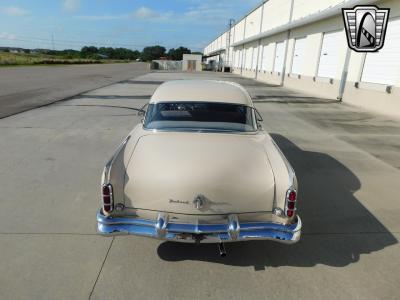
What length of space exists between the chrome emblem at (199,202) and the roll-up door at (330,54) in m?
17.2

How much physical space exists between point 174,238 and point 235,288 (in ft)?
2.39

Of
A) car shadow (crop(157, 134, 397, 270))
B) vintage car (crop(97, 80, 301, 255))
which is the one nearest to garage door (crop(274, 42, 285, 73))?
car shadow (crop(157, 134, 397, 270))

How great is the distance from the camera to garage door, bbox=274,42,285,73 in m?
28.3

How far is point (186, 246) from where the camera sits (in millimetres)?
3510

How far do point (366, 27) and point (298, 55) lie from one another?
9.49 metres

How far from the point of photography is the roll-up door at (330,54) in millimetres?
17730

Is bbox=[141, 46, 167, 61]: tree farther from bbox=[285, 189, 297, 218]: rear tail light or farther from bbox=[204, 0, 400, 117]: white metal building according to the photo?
bbox=[285, 189, 297, 218]: rear tail light

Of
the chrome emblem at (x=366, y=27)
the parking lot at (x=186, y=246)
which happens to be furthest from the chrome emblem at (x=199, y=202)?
the chrome emblem at (x=366, y=27)

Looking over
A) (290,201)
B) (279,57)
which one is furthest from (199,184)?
(279,57)

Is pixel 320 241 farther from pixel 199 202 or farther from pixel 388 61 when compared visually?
pixel 388 61

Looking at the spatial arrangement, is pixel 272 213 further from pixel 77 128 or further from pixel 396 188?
pixel 77 128

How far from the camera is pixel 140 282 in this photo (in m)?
2.94

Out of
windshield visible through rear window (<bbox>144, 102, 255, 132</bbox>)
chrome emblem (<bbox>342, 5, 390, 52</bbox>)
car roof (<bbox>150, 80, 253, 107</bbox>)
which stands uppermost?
chrome emblem (<bbox>342, 5, 390, 52</bbox>)

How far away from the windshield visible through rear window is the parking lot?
1.45 m
